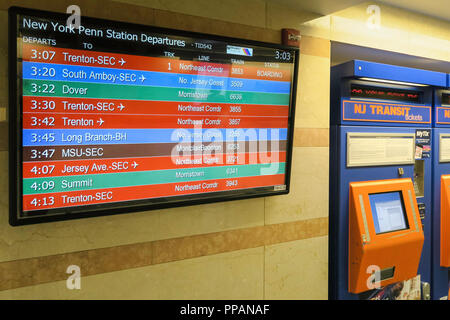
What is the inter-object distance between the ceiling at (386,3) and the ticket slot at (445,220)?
4.71ft

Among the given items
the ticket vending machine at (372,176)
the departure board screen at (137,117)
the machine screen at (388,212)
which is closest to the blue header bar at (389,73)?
the ticket vending machine at (372,176)

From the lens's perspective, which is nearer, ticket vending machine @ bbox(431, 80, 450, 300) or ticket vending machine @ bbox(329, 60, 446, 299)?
ticket vending machine @ bbox(329, 60, 446, 299)

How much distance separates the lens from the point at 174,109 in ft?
6.62

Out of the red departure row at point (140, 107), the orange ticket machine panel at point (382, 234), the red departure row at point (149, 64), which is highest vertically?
the red departure row at point (149, 64)

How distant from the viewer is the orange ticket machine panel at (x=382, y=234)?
2.73 metres

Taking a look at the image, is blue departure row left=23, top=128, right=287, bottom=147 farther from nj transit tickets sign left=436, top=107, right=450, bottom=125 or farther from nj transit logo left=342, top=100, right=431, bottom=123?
nj transit tickets sign left=436, top=107, right=450, bottom=125

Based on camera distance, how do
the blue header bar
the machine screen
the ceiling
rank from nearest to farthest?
1. the ceiling
2. the blue header bar
3. the machine screen

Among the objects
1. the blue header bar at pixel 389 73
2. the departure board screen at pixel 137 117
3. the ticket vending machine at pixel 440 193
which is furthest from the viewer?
the ticket vending machine at pixel 440 193

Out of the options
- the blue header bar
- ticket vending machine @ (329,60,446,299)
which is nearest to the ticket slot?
ticket vending machine @ (329,60,446,299)

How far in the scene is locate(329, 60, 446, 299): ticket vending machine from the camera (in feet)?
9.03

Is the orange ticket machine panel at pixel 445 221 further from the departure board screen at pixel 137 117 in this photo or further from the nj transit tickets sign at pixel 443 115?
the departure board screen at pixel 137 117

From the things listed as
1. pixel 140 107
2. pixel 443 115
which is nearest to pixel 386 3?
pixel 443 115

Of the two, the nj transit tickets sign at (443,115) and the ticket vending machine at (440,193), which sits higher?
the nj transit tickets sign at (443,115)

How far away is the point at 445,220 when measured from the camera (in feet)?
10.7
